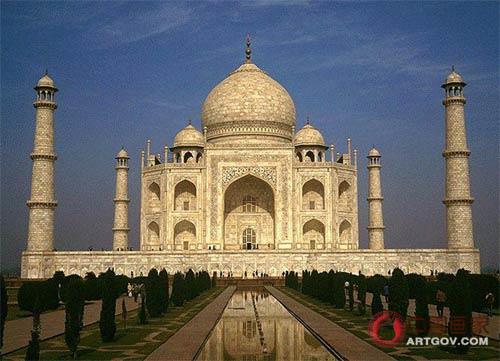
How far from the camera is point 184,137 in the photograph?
31.4 metres

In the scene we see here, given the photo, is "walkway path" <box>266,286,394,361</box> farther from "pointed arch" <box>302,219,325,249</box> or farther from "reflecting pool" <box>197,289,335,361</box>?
"pointed arch" <box>302,219,325,249</box>

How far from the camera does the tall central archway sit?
2981 centimetres

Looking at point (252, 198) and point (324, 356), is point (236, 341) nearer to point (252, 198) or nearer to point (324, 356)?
point (324, 356)

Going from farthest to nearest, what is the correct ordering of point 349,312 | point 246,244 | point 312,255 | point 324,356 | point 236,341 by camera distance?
point 246,244, point 312,255, point 349,312, point 236,341, point 324,356

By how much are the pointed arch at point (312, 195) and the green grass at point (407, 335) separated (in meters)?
15.3

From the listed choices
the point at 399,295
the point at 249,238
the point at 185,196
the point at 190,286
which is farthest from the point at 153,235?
the point at 399,295

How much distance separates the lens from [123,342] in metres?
9.29

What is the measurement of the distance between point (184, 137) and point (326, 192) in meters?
7.66

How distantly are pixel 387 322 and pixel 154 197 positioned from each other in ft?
66.8

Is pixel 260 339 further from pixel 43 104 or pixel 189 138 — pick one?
pixel 189 138

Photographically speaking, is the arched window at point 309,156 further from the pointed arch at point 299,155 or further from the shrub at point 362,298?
the shrub at point 362,298

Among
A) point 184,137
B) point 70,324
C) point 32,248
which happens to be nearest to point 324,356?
point 70,324

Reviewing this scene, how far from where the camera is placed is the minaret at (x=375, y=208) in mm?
31016

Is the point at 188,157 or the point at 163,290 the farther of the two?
the point at 188,157
